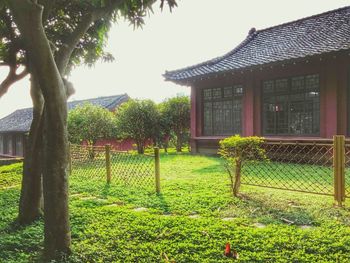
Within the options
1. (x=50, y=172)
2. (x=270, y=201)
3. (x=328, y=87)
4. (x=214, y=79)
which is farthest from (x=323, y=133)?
(x=50, y=172)

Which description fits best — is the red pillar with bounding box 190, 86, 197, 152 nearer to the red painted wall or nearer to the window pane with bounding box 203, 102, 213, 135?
the window pane with bounding box 203, 102, 213, 135

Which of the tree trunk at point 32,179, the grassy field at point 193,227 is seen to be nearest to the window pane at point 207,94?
the grassy field at point 193,227

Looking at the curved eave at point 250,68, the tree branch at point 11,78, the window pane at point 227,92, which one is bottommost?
the tree branch at point 11,78

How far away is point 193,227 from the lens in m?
4.73

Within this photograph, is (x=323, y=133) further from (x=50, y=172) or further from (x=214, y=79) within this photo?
(x=50, y=172)

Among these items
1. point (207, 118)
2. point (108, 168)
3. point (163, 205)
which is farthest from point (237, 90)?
point (163, 205)

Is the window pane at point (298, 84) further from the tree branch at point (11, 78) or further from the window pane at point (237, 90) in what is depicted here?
the tree branch at point (11, 78)

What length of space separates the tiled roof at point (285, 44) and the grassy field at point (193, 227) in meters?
6.46

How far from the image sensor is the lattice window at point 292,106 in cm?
1223

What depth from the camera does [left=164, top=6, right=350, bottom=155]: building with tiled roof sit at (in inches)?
450

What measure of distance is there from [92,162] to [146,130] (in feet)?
27.3

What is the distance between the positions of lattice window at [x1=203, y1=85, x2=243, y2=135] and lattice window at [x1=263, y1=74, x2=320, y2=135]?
4.23 feet

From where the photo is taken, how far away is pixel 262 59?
504 inches

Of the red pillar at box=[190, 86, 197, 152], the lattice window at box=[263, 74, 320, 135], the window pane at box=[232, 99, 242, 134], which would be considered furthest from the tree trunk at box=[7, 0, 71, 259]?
the red pillar at box=[190, 86, 197, 152]
